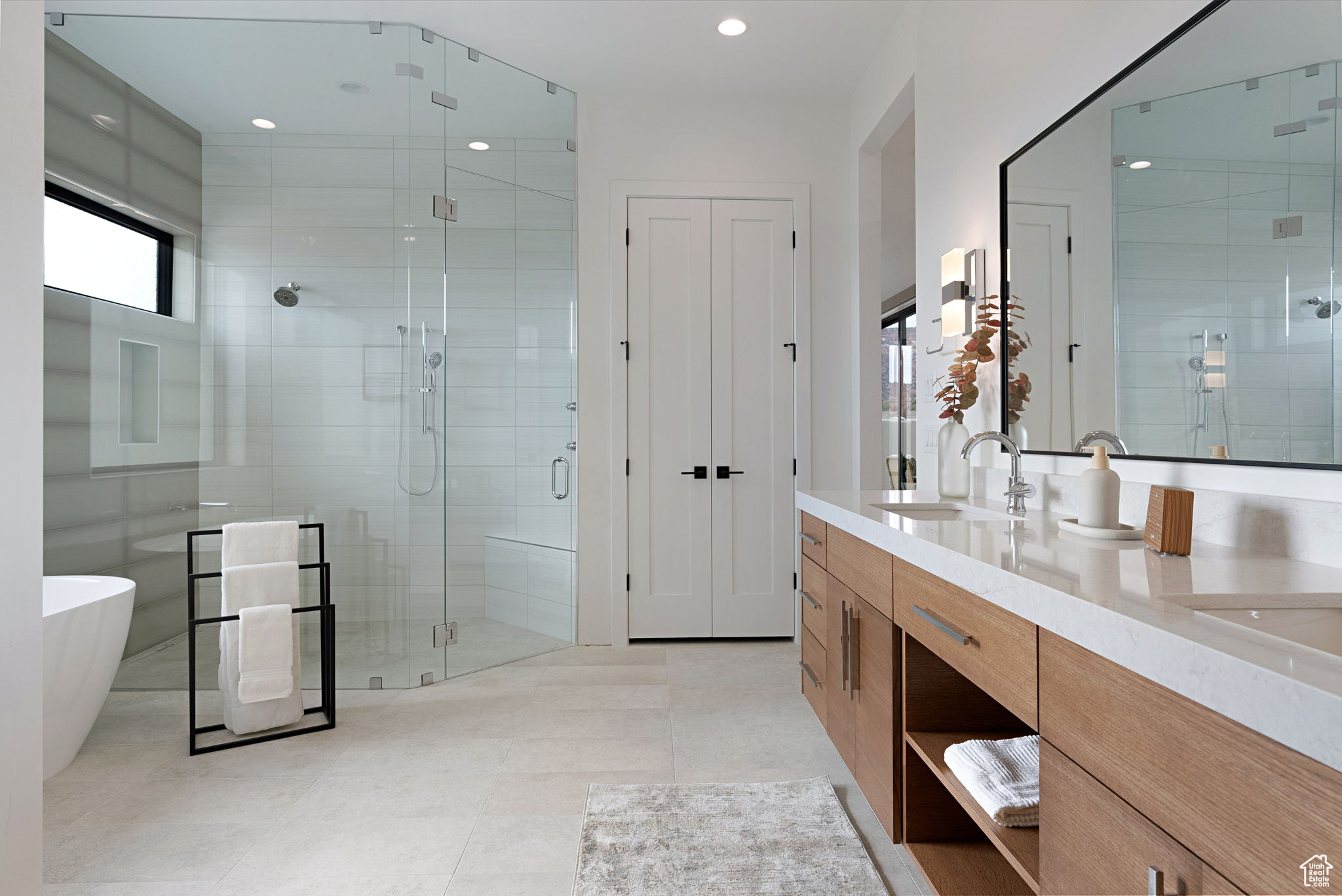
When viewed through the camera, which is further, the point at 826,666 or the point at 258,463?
the point at 258,463

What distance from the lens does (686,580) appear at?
361 centimetres

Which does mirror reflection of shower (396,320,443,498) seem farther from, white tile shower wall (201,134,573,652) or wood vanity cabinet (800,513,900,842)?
wood vanity cabinet (800,513,900,842)

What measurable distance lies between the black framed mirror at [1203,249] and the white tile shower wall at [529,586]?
90.4 inches

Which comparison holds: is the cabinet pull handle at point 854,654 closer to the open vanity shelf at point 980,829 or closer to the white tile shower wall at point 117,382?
the open vanity shelf at point 980,829

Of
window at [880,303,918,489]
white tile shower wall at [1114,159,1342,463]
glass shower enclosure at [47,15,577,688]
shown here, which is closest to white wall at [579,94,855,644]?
glass shower enclosure at [47,15,577,688]

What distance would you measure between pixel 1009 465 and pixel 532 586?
2.23 metres

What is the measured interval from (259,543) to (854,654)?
2041mm

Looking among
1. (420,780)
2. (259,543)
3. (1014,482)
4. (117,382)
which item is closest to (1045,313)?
(1014,482)

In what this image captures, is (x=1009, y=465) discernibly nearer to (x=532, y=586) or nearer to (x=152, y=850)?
Result: (x=532, y=586)

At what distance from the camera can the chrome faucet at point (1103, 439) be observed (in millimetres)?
1558

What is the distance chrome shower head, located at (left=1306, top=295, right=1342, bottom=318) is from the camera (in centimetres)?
105

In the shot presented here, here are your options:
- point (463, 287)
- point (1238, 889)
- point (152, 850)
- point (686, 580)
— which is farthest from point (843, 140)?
point (152, 850)

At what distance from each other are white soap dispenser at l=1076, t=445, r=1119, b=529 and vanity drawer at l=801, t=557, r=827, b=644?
0.89m

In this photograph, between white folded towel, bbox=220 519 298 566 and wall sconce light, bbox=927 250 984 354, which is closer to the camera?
wall sconce light, bbox=927 250 984 354
